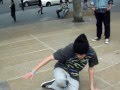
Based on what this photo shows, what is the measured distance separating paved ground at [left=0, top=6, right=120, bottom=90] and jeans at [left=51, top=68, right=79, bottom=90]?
525 millimetres

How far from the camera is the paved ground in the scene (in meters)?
5.75

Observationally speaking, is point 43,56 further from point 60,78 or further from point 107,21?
point 60,78

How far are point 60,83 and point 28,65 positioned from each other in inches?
88.9

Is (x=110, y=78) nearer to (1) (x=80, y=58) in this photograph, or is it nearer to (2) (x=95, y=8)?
(1) (x=80, y=58)

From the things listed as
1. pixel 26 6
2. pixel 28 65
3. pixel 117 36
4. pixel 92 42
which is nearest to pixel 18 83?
pixel 28 65

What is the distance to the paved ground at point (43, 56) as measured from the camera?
5.75 m

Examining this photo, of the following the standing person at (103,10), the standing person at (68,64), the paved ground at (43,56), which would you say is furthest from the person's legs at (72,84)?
the standing person at (103,10)

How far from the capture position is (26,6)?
33844 mm

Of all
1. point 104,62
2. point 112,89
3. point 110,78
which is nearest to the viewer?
point 112,89

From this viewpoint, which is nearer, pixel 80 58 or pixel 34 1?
pixel 80 58

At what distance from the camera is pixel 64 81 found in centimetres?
484

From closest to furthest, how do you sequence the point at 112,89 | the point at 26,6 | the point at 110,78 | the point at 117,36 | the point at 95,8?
the point at 112,89 < the point at 110,78 < the point at 95,8 < the point at 117,36 < the point at 26,6

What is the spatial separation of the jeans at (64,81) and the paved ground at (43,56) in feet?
1.72

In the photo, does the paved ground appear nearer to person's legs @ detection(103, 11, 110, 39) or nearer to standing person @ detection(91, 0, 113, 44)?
person's legs @ detection(103, 11, 110, 39)
